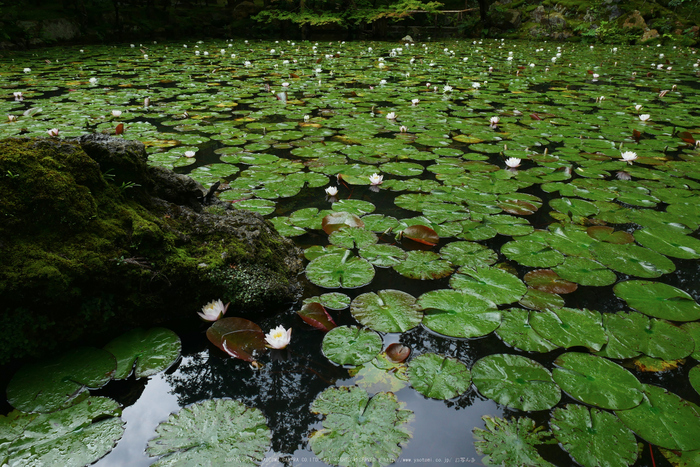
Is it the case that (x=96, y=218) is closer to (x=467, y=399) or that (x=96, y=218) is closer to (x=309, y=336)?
(x=309, y=336)

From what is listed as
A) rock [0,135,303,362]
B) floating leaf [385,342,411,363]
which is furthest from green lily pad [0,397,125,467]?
floating leaf [385,342,411,363]

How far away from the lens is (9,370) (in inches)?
48.0

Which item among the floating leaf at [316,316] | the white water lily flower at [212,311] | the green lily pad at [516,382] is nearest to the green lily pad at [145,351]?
the white water lily flower at [212,311]

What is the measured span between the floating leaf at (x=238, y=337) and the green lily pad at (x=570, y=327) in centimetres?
107

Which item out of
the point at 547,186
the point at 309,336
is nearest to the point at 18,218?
the point at 309,336

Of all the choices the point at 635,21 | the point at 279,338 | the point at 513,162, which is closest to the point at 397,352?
the point at 279,338

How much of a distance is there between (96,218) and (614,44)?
15.3 meters

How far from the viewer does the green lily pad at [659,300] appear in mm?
1493

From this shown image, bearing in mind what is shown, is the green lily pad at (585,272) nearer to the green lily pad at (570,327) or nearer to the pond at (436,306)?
the pond at (436,306)

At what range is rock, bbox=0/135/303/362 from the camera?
1.21 metres

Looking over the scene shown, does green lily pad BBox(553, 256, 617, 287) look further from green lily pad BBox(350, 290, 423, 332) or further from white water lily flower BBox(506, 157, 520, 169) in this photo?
white water lily flower BBox(506, 157, 520, 169)

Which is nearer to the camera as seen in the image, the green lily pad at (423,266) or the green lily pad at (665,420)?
the green lily pad at (665,420)

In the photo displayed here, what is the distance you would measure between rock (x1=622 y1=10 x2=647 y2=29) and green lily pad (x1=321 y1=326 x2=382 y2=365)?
15.8 m

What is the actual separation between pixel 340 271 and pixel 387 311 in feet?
1.12
